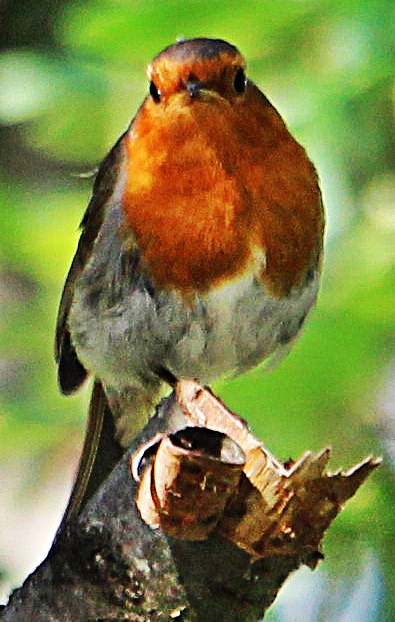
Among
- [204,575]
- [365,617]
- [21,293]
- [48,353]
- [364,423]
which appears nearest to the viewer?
[204,575]

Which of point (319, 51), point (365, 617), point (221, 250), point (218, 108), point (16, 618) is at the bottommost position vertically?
point (16, 618)

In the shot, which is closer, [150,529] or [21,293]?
[150,529]

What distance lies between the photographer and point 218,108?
140 inches

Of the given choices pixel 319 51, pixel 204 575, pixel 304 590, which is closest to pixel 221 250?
pixel 319 51

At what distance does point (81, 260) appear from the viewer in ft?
12.8

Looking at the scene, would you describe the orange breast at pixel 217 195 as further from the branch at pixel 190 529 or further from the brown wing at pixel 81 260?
the branch at pixel 190 529

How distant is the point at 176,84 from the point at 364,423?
3.40ft

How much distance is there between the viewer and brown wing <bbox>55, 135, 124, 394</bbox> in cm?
385

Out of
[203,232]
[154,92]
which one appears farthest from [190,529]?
[154,92]

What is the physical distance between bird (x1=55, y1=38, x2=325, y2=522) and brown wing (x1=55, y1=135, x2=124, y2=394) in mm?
17

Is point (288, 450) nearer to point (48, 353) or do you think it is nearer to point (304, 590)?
point (304, 590)

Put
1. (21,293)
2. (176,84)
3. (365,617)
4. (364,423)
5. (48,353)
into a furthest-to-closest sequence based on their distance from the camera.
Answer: (21,293) < (48,353) < (364,423) < (176,84) < (365,617)

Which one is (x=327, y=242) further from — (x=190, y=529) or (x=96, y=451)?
(x=190, y=529)

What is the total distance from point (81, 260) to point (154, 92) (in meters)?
0.56
